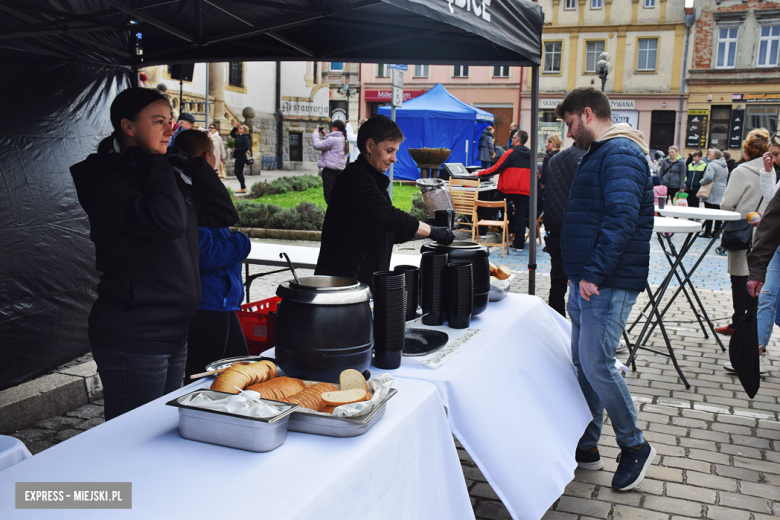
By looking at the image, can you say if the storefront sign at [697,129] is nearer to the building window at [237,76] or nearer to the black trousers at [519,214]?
the building window at [237,76]

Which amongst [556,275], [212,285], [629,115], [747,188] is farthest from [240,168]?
[629,115]

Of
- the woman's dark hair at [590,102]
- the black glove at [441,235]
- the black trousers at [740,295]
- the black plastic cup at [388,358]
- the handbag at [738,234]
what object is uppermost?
the woman's dark hair at [590,102]

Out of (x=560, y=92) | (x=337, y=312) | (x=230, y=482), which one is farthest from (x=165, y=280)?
(x=560, y=92)

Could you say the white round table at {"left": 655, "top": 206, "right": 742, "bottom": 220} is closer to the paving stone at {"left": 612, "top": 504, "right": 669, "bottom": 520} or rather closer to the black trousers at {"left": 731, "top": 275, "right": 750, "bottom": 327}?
the black trousers at {"left": 731, "top": 275, "right": 750, "bottom": 327}

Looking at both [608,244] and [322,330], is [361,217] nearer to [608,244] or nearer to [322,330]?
[608,244]

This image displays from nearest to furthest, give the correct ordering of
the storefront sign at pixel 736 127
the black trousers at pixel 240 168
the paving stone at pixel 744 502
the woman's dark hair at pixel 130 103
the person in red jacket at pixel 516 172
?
the woman's dark hair at pixel 130 103 < the paving stone at pixel 744 502 < the person in red jacket at pixel 516 172 < the black trousers at pixel 240 168 < the storefront sign at pixel 736 127

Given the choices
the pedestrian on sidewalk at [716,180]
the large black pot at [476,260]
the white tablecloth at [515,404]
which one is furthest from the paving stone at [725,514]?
the pedestrian on sidewalk at [716,180]

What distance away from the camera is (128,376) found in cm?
210

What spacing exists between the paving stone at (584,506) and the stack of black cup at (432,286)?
3.69 ft

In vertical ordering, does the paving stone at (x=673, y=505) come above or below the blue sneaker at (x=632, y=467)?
below

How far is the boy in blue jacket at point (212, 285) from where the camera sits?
2.90 metres

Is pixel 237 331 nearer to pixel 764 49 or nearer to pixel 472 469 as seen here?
pixel 472 469

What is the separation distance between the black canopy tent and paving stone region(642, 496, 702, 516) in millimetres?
1865

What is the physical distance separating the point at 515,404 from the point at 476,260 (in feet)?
2.15
